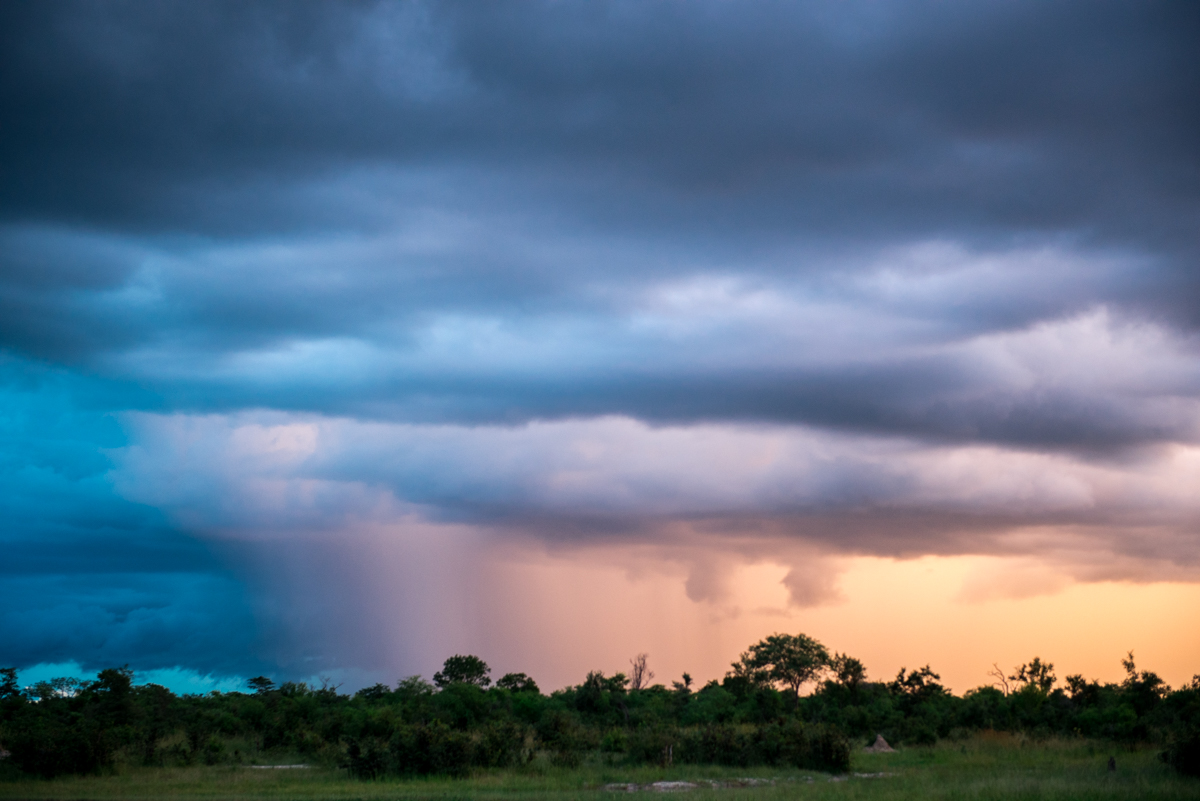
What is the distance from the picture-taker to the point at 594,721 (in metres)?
77.2

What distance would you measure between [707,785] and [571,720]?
693 inches

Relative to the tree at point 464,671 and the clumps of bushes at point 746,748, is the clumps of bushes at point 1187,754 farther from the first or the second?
the tree at point 464,671

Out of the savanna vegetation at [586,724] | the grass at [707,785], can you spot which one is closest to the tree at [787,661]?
the savanna vegetation at [586,724]

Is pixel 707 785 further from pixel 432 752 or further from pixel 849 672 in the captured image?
pixel 849 672

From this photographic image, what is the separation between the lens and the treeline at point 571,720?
142 feet

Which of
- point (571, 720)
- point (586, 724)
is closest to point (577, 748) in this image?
point (571, 720)

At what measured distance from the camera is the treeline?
142ft

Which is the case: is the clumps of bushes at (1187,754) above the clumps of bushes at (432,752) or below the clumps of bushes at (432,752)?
below

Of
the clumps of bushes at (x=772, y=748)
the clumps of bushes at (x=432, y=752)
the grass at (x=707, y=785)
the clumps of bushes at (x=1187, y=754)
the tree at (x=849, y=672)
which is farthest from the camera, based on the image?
the tree at (x=849, y=672)

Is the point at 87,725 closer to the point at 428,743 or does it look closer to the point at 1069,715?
the point at 428,743

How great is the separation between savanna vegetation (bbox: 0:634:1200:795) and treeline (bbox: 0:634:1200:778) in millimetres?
117

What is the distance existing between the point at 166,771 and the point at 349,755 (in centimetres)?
751

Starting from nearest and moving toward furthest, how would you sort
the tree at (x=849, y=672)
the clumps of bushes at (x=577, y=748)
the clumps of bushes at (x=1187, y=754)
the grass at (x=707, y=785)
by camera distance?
the grass at (x=707, y=785), the clumps of bushes at (x=1187, y=754), the clumps of bushes at (x=577, y=748), the tree at (x=849, y=672)

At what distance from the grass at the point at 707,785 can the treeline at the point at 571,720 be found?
194 centimetres
